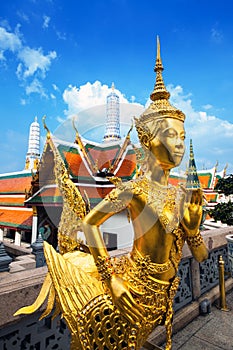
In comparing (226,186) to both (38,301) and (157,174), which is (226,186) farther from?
(38,301)

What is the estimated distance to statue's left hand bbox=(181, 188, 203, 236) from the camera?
1.72m

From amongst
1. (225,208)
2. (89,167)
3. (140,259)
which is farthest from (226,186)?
(89,167)

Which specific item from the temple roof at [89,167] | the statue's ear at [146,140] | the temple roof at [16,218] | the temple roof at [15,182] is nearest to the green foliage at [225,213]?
the temple roof at [89,167]

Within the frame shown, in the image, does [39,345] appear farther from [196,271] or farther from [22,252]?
[22,252]

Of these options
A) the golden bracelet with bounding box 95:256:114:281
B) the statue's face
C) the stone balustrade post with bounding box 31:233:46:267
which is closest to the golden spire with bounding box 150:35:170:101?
the statue's face

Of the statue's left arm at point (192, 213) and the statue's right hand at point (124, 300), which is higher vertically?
the statue's left arm at point (192, 213)

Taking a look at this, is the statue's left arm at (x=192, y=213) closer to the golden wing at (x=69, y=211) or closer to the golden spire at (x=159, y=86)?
the golden spire at (x=159, y=86)

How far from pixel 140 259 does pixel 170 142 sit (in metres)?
0.86

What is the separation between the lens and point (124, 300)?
5.03ft

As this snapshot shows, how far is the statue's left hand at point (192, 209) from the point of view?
67.7 inches

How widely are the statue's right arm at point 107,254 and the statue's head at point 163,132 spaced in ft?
1.30

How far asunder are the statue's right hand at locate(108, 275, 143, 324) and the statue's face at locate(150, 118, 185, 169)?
90cm

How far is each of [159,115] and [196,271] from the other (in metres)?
2.92

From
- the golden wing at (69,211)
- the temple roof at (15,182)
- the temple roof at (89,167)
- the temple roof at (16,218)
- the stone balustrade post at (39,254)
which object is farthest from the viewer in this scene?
the temple roof at (15,182)
